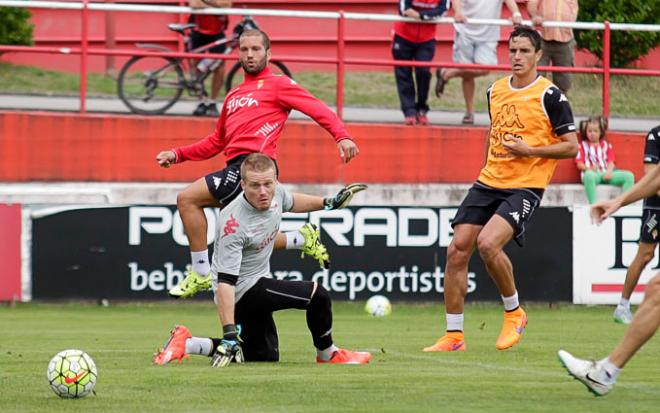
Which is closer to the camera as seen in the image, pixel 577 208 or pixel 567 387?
pixel 567 387

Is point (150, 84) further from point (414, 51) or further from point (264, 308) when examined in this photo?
point (264, 308)

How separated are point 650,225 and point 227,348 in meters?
6.02

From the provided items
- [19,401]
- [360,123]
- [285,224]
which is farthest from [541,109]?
[360,123]

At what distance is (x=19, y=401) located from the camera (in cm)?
736

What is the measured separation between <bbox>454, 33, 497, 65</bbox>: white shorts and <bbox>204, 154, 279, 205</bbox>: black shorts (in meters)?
7.44

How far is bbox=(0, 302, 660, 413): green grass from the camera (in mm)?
7238

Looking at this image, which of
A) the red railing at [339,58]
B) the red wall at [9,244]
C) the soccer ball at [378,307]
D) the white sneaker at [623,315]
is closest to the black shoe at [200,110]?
the red railing at [339,58]

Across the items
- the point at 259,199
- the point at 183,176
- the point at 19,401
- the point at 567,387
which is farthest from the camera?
the point at 183,176

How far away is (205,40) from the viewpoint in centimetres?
1758

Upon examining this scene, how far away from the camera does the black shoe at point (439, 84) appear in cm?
1745

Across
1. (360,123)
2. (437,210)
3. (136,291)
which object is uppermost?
(360,123)

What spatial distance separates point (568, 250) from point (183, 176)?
477 centimetres

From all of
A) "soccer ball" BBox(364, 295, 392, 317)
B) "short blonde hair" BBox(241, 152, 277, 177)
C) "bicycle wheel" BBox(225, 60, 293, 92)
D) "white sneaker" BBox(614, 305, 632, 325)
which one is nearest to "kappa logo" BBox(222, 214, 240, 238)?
"short blonde hair" BBox(241, 152, 277, 177)

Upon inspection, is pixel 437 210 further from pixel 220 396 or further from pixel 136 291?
pixel 220 396
